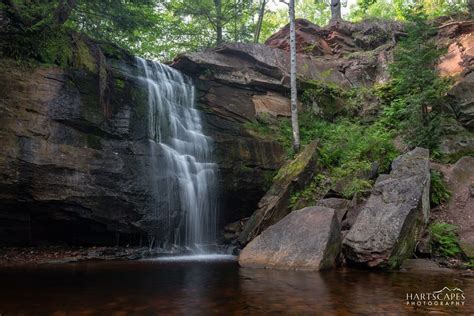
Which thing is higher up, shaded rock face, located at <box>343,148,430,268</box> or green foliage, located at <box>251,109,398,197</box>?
green foliage, located at <box>251,109,398,197</box>

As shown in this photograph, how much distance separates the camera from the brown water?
498 cm

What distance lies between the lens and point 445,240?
8.88 m

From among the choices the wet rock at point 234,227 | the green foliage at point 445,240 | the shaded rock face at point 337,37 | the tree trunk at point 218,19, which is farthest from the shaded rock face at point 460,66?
the tree trunk at point 218,19

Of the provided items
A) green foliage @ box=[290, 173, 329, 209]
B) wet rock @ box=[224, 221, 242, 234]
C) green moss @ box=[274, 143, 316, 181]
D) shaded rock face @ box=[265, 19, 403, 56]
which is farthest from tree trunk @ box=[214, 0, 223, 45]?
green foliage @ box=[290, 173, 329, 209]

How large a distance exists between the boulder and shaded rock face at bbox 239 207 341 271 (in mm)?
1914

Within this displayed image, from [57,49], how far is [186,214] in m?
6.42

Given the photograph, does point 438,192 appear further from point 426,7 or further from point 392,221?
point 426,7

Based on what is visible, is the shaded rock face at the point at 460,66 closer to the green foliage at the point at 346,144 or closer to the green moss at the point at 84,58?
the green foliage at the point at 346,144

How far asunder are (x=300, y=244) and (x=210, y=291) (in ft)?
9.89

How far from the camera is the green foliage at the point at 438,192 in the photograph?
10289 millimetres

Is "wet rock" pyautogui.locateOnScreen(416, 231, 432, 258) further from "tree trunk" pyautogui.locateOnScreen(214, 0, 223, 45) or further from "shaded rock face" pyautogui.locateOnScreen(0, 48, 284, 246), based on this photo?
"tree trunk" pyautogui.locateOnScreen(214, 0, 223, 45)

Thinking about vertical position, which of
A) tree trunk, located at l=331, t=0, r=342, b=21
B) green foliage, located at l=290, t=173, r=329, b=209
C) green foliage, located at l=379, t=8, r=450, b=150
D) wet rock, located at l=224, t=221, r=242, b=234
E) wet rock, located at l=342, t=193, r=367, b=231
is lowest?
wet rock, located at l=224, t=221, r=242, b=234

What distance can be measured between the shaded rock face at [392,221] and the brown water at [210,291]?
0.58 m

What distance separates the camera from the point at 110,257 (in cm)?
1091
